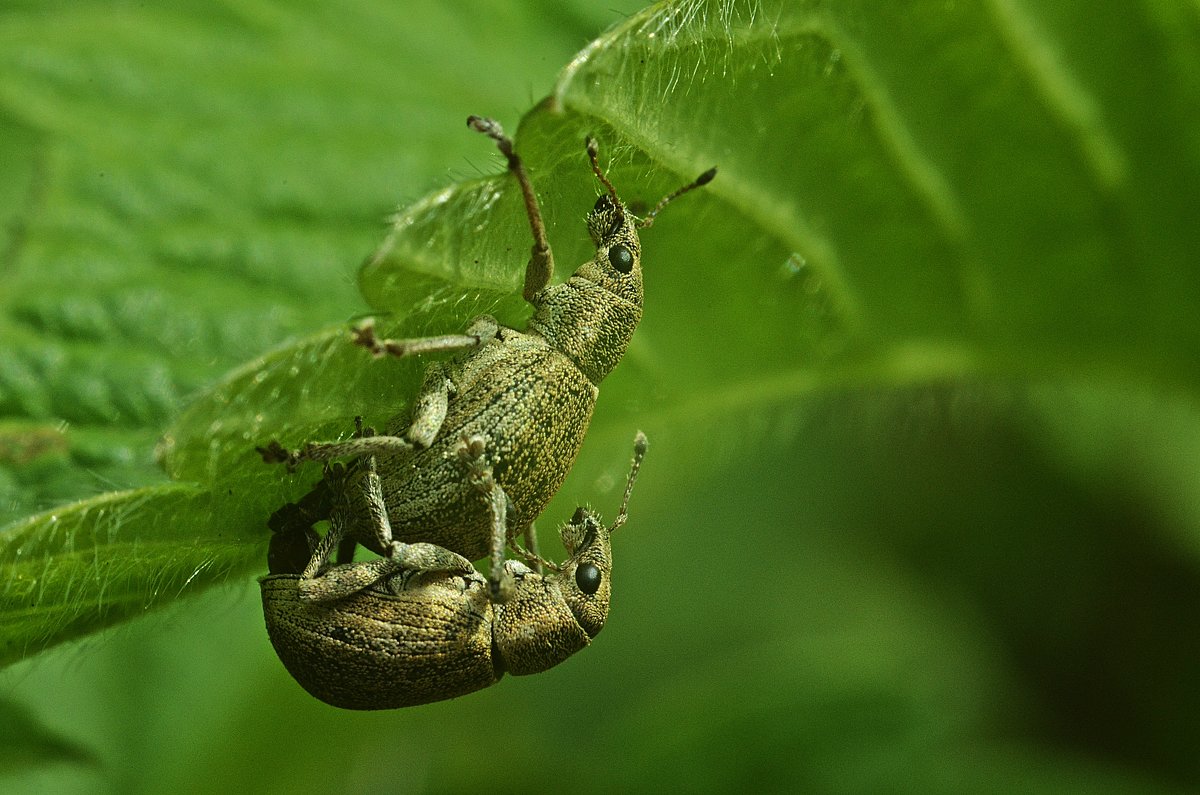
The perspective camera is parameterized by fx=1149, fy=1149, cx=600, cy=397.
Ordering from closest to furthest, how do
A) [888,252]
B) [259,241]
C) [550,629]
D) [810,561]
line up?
[550,629]
[888,252]
[259,241]
[810,561]

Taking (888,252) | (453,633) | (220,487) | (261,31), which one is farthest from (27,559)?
(261,31)

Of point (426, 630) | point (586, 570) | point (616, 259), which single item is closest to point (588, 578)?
point (586, 570)

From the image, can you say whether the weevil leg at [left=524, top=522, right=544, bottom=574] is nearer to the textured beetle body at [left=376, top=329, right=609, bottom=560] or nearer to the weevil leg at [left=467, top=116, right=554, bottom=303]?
the textured beetle body at [left=376, top=329, right=609, bottom=560]

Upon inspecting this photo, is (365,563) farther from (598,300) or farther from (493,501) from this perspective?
(598,300)

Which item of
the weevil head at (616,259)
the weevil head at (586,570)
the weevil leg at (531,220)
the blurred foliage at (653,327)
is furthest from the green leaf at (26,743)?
the weevil head at (616,259)

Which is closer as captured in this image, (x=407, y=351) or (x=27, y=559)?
(x=27, y=559)

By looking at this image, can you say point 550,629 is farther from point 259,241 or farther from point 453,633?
point 259,241
